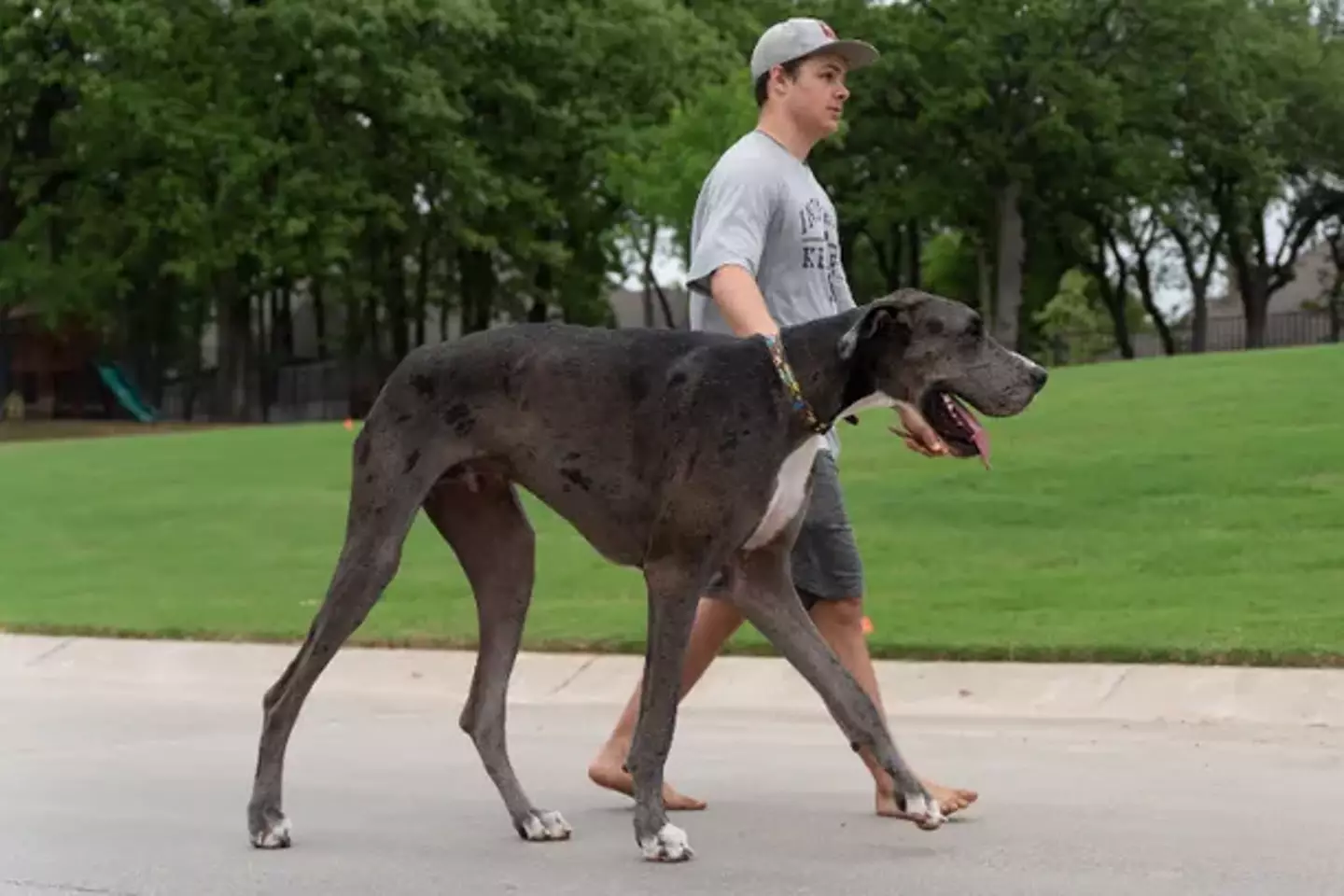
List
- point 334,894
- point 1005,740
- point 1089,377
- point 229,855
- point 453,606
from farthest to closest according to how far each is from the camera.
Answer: point 1089,377
point 453,606
point 1005,740
point 229,855
point 334,894

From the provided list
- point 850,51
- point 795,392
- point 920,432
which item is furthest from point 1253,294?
point 795,392

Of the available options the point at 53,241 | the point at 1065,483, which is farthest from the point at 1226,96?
the point at 1065,483

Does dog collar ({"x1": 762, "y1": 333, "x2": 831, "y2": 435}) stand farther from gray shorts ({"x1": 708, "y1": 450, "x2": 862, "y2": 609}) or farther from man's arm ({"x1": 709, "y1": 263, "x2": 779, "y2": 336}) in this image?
gray shorts ({"x1": 708, "y1": 450, "x2": 862, "y2": 609})

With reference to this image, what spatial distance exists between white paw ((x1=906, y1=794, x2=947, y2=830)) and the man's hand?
3.21 ft

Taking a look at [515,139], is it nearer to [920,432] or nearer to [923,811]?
[920,432]

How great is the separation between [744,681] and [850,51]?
4195mm

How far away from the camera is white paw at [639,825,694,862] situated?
525cm

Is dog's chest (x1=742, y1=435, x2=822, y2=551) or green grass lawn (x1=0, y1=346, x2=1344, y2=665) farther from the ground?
dog's chest (x1=742, y1=435, x2=822, y2=551)

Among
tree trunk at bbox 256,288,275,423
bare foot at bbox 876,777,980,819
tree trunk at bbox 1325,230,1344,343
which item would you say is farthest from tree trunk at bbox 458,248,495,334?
bare foot at bbox 876,777,980,819

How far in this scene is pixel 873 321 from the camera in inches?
203

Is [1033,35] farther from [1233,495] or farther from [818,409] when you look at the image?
[818,409]

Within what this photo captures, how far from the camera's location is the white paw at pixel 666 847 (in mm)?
5250

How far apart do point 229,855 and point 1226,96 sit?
43.8 m

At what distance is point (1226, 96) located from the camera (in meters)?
45.6
